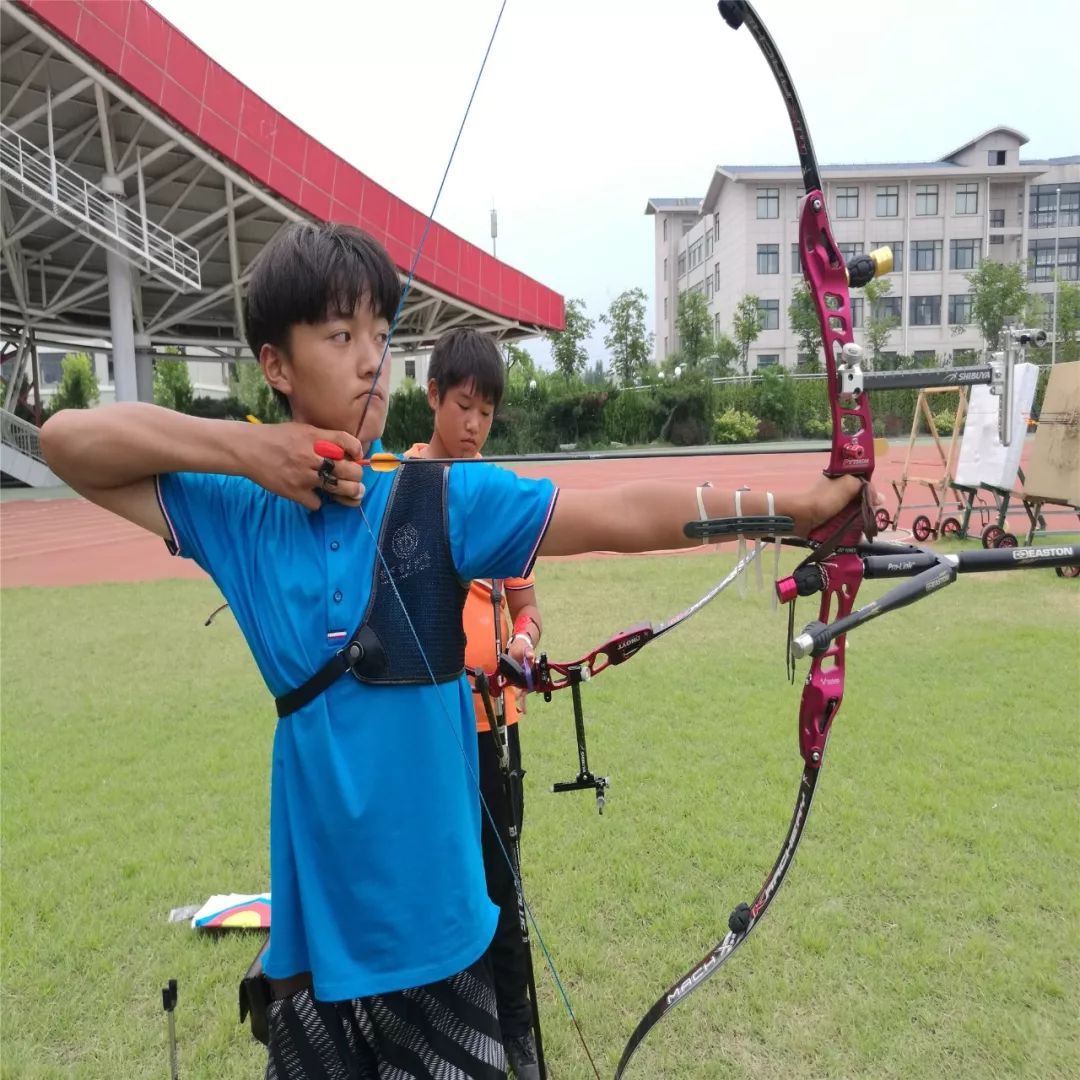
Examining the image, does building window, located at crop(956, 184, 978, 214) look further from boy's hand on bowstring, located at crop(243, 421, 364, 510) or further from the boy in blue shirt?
boy's hand on bowstring, located at crop(243, 421, 364, 510)

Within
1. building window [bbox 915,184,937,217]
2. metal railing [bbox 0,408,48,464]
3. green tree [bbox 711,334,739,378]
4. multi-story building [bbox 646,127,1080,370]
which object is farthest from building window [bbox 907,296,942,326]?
metal railing [bbox 0,408,48,464]

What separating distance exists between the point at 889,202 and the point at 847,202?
28cm

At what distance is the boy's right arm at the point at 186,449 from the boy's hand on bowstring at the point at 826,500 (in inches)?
24.5

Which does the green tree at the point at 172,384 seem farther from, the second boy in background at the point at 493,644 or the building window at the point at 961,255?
the second boy in background at the point at 493,644

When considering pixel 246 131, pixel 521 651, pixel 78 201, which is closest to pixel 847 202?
pixel 521 651

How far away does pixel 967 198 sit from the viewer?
2.48 metres

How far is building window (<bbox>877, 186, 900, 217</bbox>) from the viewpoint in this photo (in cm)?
204

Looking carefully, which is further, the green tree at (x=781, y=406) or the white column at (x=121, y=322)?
the white column at (x=121, y=322)

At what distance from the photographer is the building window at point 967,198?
7.91 feet

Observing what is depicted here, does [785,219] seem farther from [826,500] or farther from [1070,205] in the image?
[1070,205]

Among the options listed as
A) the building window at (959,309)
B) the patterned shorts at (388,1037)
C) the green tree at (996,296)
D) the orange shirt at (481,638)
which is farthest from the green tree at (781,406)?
the building window at (959,309)

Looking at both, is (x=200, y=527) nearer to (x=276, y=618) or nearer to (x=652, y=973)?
(x=276, y=618)

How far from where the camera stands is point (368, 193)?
17.3 meters

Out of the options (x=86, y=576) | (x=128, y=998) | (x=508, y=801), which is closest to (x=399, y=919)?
(x=508, y=801)
